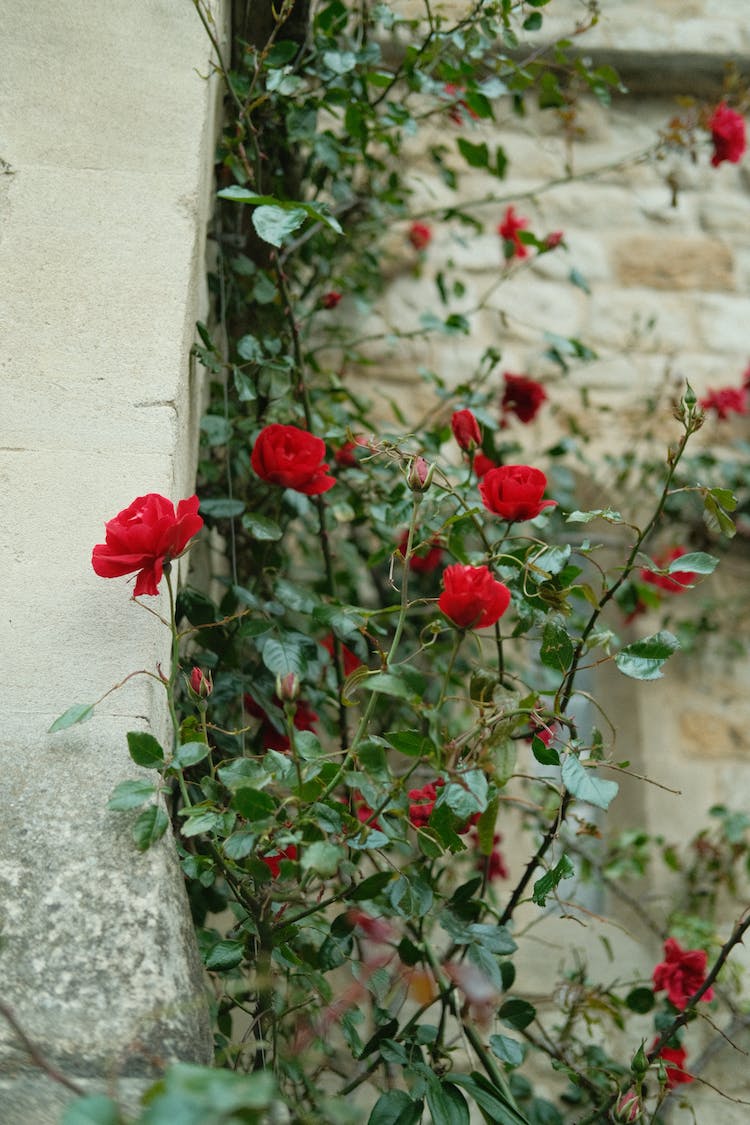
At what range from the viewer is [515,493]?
1124mm

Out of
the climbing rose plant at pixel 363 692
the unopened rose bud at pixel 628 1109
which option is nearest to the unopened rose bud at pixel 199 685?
the climbing rose plant at pixel 363 692

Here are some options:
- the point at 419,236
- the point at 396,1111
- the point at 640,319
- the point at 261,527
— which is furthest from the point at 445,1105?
the point at 640,319

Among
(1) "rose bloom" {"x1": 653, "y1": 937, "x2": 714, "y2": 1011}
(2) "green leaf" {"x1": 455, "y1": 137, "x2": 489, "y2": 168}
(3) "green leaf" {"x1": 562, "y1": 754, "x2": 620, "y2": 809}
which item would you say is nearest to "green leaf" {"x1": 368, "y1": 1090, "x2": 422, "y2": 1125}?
(3) "green leaf" {"x1": 562, "y1": 754, "x2": 620, "y2": 809}

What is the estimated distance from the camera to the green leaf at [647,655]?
103 cm

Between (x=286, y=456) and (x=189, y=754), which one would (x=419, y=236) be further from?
(x=189, y=754)

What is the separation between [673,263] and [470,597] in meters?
2.16

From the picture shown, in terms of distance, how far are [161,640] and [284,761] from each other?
0.19m

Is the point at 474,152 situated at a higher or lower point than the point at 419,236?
higher

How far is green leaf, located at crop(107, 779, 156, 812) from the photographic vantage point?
879 mm

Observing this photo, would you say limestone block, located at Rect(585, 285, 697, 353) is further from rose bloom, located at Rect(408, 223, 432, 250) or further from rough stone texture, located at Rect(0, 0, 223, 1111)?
rough stone texture, located at Rect(0, 0, 223, 1111)

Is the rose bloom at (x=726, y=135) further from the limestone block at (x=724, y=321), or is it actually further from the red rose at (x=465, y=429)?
the red rose at (x=465, y=429)

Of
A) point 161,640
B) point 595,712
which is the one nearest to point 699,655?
point 595,712

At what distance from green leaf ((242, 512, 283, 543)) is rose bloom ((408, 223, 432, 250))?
55.3 inches

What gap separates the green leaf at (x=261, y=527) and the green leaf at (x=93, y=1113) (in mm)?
850
